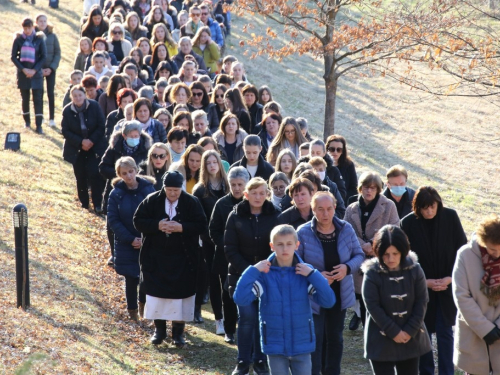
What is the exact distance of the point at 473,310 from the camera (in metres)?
6.82

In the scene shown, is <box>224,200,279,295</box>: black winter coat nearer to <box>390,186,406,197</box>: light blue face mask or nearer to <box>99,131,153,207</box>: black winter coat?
<box>390,186,406,197</box>: light blue face mask

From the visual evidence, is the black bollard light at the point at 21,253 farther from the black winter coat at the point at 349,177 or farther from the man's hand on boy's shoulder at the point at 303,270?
the black winter coat at the point at 349,177

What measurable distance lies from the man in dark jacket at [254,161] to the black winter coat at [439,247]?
289 centimetres

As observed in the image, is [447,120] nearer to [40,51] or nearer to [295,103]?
[295,103]

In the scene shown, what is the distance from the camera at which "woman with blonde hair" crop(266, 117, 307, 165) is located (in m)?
12.4

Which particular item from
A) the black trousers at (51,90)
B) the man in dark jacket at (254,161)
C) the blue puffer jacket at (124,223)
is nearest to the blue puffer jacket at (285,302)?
the blue puffer jacket at (124,223)

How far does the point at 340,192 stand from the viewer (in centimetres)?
1128

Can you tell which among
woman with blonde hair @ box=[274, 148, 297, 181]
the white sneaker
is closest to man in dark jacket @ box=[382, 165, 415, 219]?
woman with blonde hair @ box=[274, 148, 297, 181]

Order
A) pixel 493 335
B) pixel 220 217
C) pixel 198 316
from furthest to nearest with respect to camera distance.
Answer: pixel 198 316 < pixel 220 217 < pixel 493 335

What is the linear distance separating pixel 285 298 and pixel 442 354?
2.09 meters

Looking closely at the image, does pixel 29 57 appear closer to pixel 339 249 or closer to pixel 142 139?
pixel 142 139

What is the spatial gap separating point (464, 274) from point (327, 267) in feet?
5.02

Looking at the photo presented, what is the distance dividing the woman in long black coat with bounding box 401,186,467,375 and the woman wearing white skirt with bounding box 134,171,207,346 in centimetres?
244

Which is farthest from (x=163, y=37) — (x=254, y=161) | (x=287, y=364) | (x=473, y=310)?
(x=473, y=310)
